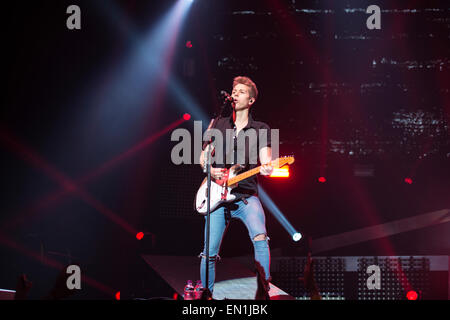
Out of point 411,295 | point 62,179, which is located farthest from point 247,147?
point 411,295

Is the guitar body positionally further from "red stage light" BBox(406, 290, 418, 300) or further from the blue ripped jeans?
"red stage light" BBox(406, 290, 418, 300)

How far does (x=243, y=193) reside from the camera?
3822 mm

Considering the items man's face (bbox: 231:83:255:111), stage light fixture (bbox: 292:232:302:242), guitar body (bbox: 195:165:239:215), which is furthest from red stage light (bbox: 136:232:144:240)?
man's face (bbox: 231:83:255:111)

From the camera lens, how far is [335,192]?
19.8 feet

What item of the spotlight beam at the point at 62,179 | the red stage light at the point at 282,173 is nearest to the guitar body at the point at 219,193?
the red stage light at the point at 282,173

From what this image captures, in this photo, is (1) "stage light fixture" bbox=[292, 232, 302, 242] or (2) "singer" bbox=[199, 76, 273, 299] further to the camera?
(1) "stage light fixture" bbox=[292, 232, 302, 242]

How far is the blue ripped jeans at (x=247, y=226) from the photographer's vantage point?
3713mm

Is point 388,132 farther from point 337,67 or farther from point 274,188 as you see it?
point 274,188

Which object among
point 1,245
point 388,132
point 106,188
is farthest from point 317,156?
point 1,245

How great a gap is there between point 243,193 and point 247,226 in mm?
287

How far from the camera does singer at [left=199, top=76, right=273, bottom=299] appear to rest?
372cm

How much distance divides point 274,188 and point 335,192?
0.83 metres

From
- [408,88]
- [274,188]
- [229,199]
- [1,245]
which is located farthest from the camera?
[274,188]

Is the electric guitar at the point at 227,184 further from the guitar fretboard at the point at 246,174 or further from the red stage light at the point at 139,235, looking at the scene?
the red stage light at the point at 139,235
